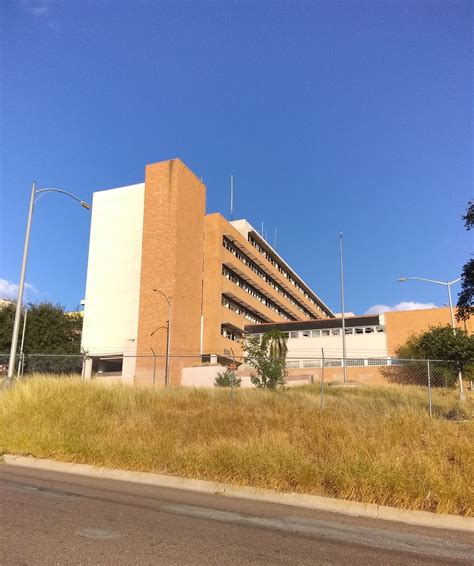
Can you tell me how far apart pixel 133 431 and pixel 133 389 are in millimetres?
5090

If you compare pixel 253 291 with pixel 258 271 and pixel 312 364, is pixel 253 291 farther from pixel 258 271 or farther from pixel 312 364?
pixel 312 364

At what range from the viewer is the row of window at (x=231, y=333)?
63844mm

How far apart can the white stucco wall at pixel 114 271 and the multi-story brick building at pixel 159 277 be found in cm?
12

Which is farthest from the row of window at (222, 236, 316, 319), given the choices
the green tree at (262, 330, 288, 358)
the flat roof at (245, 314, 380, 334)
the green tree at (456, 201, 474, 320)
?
the green tree at (456, 201, 474, 320)

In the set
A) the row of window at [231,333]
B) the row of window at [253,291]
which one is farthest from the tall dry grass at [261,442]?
the row of window at [253,291]

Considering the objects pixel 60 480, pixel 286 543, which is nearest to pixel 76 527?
pixel 286 543

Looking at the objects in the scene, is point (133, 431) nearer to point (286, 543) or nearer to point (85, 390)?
point (85, 390)

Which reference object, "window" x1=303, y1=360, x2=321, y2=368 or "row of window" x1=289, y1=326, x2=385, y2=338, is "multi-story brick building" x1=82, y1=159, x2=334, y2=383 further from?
"window" x1=303, y1=360, x2=321, y2=368

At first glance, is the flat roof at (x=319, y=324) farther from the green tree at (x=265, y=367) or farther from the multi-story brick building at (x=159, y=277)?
the green tree at (x=265, y=367)

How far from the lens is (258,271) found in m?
81.1

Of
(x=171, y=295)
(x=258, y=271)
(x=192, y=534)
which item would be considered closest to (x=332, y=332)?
(x=258, y=271)

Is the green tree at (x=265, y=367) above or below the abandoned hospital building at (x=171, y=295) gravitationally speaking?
below

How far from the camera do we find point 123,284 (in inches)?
2336

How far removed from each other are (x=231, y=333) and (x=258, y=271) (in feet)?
55.9
